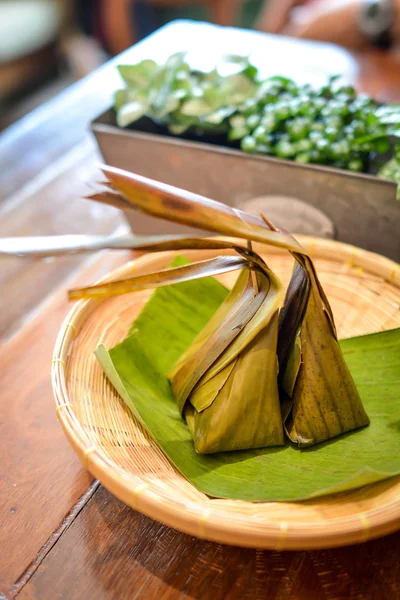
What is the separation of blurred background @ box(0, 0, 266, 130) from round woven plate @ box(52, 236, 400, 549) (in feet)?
7.95

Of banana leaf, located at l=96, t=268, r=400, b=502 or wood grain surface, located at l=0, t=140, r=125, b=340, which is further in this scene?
wood grain surface, located at l=0, t=140, r=125, b=340

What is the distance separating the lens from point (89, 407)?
63cm

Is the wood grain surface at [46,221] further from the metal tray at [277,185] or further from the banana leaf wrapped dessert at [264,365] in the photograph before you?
the banana leaf wrapped dessert at [264,365]

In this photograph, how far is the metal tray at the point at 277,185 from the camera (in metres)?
0.82

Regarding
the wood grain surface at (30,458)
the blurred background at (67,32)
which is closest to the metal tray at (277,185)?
the wood grain surface at (30,458)

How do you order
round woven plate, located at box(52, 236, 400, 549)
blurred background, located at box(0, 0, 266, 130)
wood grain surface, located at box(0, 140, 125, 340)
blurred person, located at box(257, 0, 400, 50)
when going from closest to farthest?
round woven plate, located at box(52, 236, 400, 549)
wood grain surface, located at box(0, 140, 125, 340)
blurred person, located at box(257, 0, 400, 50)
blurred background, located at box(0, 0, 266, 130)

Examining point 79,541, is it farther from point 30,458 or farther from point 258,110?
point 258,110

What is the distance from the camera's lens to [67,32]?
3305 mm

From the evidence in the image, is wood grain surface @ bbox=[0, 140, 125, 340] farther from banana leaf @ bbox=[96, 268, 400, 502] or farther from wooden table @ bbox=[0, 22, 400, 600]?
banana leaf @ bbox=[96, 268, 400, 502]

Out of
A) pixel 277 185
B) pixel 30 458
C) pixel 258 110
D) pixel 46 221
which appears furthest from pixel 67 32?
pixel 30 458

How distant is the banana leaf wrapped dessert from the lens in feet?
1.86

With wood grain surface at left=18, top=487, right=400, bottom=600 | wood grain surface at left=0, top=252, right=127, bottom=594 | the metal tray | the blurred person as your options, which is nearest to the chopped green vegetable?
the metal tray

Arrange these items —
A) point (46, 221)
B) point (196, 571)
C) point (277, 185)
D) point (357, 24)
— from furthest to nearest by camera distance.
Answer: point (357, 24) → point (46, 221) → point (277, 185) → point (196, 571)

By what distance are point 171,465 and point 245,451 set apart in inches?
3.6
